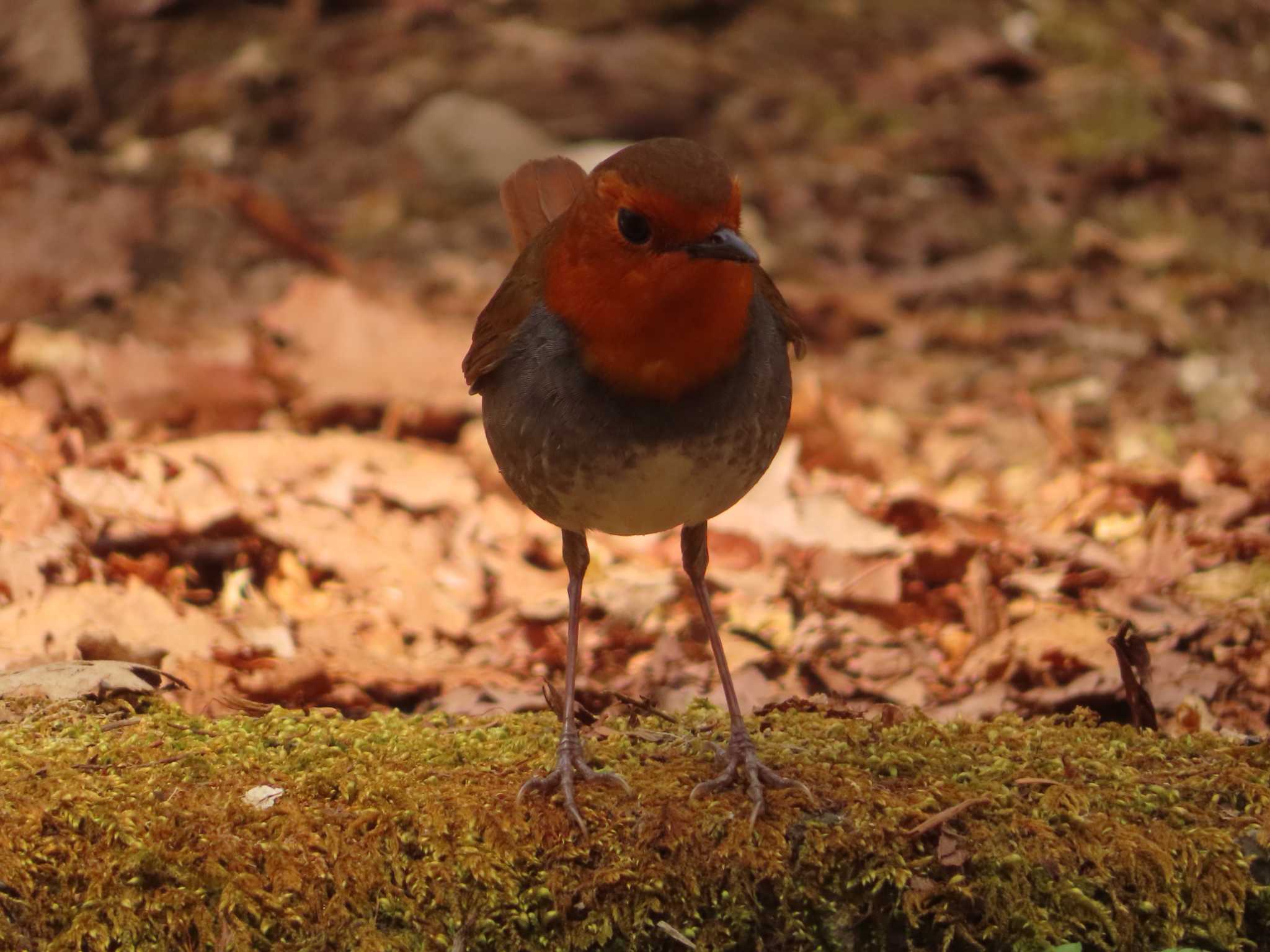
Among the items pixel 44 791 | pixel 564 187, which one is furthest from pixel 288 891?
pixel 564 187

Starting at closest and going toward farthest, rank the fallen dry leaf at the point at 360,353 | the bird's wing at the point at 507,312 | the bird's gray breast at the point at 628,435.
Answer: the bird's gray breast at the point at 628,435
the bird's wing at the point at 507,312
the fallen dry leaf at the point at 360,353

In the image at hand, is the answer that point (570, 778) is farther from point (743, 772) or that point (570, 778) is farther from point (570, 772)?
point (743, 772)

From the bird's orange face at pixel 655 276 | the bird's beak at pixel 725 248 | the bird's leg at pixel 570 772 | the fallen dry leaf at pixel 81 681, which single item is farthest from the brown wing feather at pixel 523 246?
the fallen dry leaf at pixel 81 681

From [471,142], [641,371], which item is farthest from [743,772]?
[471,142]

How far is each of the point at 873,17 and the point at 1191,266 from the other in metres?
3.06

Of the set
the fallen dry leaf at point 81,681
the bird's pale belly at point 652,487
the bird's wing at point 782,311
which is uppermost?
the bird's wing at point 782,311

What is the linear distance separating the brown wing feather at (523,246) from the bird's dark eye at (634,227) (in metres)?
0.37

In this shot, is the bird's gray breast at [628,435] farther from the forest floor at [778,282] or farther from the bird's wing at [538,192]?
the bird's wing at [538,192]

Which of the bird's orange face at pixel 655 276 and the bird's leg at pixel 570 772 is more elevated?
the bird's orange face at pixel 655 276

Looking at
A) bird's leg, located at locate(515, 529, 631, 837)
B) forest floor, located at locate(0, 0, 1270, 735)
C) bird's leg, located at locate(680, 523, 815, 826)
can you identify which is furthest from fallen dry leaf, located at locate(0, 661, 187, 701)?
bird's leg, located at locate(680, 523, 815, 826)

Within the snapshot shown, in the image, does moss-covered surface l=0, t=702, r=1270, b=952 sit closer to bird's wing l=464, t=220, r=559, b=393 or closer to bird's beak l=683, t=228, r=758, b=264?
bird's wing l=464, t=220, r=559, b=393

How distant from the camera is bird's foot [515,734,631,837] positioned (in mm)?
2557

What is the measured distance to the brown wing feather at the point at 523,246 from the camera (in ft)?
10.1

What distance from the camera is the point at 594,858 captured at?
250 centimetres
